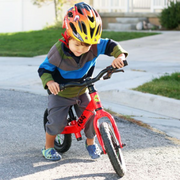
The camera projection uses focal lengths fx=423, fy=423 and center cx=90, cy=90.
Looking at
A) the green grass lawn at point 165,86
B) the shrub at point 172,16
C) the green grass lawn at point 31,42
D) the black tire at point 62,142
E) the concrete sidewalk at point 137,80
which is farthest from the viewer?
the shrub at point 172,16

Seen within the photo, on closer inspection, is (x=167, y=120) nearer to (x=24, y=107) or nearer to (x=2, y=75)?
(x=24, y=107)

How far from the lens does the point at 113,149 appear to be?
356 cm

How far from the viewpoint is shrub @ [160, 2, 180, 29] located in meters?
17.3

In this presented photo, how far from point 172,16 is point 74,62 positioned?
1419 cm

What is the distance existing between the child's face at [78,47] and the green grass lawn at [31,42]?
8.65m

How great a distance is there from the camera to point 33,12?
21.9 m

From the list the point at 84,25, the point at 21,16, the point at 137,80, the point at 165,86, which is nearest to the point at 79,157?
the point at 84,25

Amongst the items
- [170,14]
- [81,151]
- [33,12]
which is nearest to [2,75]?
[81,151]

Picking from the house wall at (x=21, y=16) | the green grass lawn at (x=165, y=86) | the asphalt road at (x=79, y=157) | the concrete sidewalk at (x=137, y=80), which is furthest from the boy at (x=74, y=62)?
the house wall at (x=21, y=16)

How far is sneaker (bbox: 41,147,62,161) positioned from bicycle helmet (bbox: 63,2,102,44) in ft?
4.06

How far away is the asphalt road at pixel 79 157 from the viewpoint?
3.84 meters

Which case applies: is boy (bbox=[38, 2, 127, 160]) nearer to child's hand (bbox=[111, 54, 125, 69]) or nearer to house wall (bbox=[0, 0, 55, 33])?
child's hand (bbox=[111, 54, 125, 69])

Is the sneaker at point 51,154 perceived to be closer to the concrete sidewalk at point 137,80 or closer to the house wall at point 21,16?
the concrete sidewalk at point 137,80

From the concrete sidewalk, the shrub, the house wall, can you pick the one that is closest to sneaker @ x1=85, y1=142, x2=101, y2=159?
the concrete sidewalk
